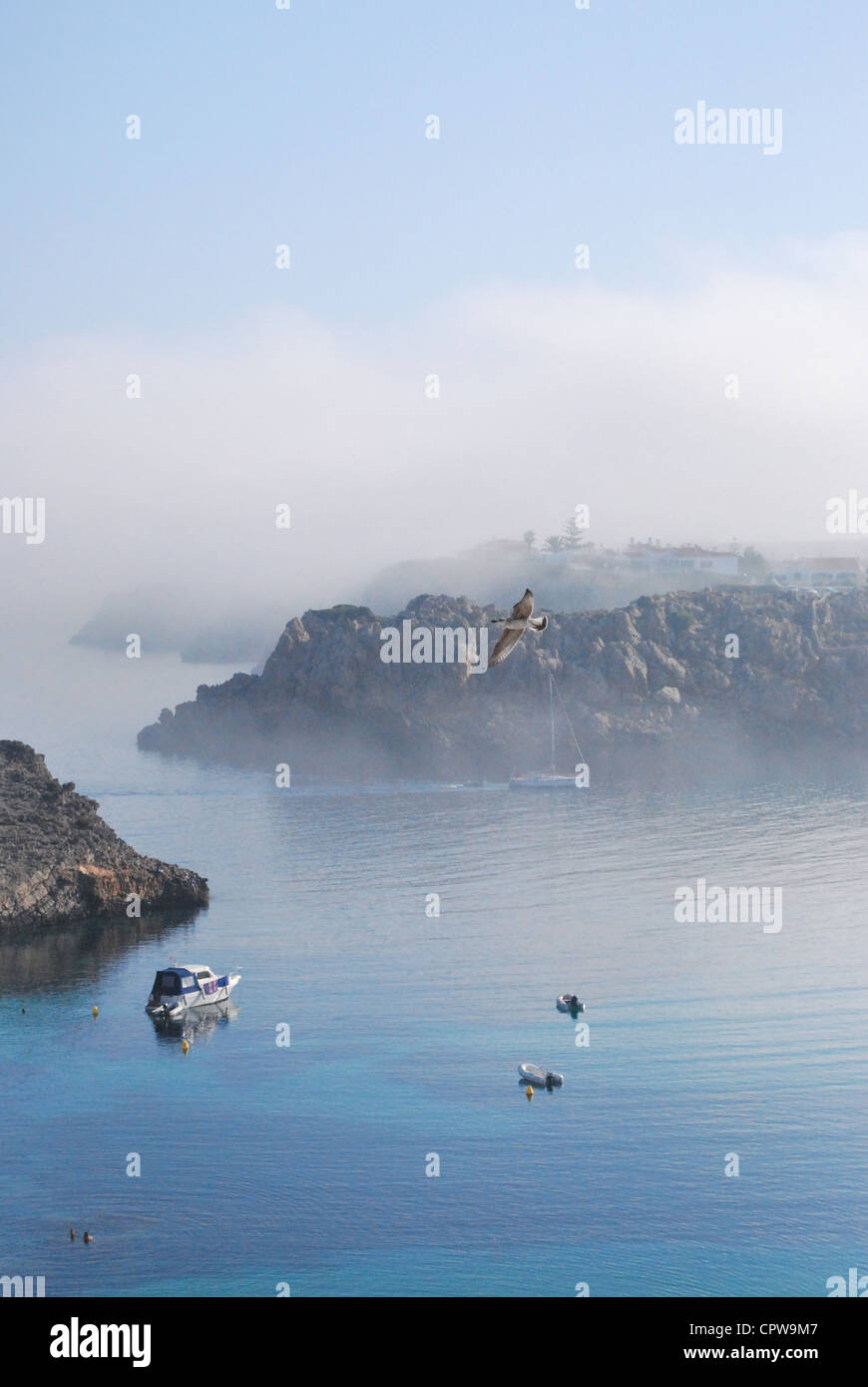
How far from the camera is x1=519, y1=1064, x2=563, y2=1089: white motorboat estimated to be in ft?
129

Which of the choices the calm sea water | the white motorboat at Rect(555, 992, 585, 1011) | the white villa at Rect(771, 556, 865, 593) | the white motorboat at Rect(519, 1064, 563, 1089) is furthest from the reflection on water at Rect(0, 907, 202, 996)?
the white villa at Rect(771, 556, 865, 593)

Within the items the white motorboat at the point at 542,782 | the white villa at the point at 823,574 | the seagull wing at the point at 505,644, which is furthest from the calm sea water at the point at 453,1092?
the white villa at the point at 823,574

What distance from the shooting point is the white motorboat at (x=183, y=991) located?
154ft

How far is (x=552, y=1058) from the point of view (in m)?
42.0

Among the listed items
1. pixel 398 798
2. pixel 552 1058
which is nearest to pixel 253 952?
pixel 552 1058

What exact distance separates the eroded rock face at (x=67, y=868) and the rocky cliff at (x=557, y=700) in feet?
154

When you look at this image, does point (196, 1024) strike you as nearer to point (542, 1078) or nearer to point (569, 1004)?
point (569, 1004)

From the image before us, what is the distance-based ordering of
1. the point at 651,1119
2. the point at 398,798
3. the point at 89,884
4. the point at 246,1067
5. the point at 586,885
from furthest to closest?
1. the point at 398,798
2. the point at 586,885
3. the point at 89,884
4. the point at 246,1067
5. the point at 651,1119

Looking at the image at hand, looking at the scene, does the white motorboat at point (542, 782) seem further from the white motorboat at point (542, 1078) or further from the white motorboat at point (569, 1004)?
the white motorboat at point (542, 1078)

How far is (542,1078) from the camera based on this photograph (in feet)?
130
